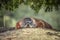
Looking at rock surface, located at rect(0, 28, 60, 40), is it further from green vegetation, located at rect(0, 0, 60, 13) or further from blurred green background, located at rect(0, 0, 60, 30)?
green vegetation, located at rect(0, 0, 60, 13)

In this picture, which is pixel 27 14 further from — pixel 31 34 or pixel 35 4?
pixel 31 34

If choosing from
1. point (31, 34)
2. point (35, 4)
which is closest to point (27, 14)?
point (35, 4)

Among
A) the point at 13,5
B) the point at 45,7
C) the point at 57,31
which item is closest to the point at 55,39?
the point at 57,31

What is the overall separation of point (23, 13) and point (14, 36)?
0.55 m

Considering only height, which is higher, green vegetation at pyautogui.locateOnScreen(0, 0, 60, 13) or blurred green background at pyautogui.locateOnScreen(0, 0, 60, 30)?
green vegetation at pyautogui.locateOnScreen(0, 0, 60, 13)

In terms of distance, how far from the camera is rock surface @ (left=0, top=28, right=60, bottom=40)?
295 centimetres

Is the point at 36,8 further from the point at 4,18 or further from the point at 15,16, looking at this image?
the point at 4,18

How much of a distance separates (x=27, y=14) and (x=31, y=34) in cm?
46

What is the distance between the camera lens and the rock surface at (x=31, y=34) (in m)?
2.95

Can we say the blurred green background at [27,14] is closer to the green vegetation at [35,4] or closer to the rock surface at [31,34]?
the green vegetation at [35,4]

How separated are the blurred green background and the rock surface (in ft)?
0.53

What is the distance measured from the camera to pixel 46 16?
9.80 feet

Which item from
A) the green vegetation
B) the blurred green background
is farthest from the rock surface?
the green vegetation

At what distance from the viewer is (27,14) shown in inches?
118
